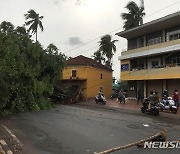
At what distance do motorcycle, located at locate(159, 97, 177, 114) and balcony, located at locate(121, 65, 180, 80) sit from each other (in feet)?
27.0

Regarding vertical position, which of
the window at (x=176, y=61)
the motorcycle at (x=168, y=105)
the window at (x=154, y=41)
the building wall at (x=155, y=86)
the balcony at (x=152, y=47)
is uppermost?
the window at (x=154, y=41)

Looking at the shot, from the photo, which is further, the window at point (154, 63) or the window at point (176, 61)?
the window at point (154, 63)

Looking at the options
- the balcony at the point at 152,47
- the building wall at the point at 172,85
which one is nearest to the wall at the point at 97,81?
the balcony at the point at 152,47

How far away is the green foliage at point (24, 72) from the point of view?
20892 millimetres

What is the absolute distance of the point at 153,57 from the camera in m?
35.4

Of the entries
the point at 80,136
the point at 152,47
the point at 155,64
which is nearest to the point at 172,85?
the point at 155,64

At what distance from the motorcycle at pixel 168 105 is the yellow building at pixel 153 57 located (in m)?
8.28

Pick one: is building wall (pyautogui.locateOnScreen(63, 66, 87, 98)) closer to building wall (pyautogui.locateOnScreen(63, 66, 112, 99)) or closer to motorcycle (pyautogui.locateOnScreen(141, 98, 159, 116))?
building wall (pyautogui.locateOnScreen(63, 66, 112, 99))

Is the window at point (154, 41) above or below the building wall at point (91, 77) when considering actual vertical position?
above

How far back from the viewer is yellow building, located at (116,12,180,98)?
31625 mm

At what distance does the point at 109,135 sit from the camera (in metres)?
12.3

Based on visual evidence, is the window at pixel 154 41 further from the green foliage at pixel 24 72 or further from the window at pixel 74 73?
the green foliage at pixel 24 72

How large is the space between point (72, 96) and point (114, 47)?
25.7 m

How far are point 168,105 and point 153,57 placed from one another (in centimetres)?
1368
